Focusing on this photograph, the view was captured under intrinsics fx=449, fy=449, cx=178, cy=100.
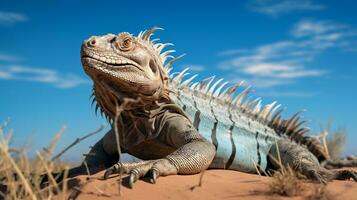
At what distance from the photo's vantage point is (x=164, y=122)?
24.8ft

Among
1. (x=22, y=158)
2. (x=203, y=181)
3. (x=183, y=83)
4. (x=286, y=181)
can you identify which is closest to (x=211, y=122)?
(x=183, y=83)

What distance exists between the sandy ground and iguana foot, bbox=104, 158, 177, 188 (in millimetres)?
77

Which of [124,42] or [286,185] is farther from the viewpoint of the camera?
[124,42]

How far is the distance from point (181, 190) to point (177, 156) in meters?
0.86

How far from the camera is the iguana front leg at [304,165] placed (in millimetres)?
7244

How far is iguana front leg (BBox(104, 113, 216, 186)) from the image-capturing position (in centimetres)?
575

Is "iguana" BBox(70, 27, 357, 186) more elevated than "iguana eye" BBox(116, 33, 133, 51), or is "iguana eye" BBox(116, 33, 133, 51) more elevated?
"iguana eye" BBox(116, 33, 133, 51)

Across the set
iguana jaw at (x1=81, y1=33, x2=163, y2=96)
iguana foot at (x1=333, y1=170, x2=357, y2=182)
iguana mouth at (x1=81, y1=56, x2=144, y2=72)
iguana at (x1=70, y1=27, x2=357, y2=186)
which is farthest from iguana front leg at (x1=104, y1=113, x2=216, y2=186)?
iguana foot at (x1=333, y1=170, x2=357, y2=182)

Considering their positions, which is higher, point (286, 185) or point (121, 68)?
point (121, 68)

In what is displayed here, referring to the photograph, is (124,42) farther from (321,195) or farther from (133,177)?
(321,195)

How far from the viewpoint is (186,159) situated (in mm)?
6371

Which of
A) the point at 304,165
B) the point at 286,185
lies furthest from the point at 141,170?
the point at 304,165

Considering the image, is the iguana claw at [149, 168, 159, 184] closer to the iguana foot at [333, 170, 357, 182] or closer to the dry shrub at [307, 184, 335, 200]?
the dry shrub at [307, 184, 335, 200]

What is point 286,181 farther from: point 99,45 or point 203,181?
point 99,45
